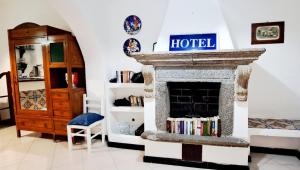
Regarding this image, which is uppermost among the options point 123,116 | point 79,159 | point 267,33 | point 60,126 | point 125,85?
point 267,33

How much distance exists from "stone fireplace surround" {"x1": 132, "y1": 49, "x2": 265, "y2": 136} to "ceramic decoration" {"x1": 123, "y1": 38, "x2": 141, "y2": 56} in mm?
720

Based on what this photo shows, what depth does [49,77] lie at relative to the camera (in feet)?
11.0

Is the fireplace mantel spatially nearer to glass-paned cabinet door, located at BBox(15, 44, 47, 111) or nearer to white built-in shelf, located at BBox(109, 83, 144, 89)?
white built-in shelf, located at BBox(109, 83, 144, 89)

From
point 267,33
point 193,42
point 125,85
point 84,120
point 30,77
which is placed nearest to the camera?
point 193,42

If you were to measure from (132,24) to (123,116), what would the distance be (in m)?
1.55

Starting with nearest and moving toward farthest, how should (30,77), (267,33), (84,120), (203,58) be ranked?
(203,58) < (267,33) < (84,120) < (30,77)

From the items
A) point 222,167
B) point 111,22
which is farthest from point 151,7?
point 222,167

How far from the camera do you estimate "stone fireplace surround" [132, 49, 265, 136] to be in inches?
92.0

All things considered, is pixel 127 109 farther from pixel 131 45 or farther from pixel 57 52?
pixel 57 52

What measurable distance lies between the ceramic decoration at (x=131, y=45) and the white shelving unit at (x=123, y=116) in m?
0.60

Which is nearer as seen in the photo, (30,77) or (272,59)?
(272,59)

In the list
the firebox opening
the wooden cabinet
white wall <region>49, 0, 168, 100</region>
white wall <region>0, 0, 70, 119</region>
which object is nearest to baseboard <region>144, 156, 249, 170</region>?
the firebox opening

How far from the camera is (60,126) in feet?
11.2

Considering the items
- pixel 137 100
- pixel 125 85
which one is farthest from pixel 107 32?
pixel 137 100
